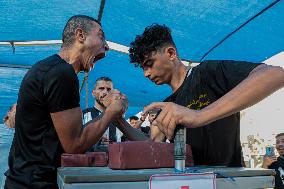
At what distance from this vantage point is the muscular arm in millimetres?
1569

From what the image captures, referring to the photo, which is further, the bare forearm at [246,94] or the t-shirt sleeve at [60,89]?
the t-shirt sleeve at [60,89]

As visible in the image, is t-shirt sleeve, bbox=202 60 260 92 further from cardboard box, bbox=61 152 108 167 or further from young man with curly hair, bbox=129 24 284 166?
cardboard box, bbox=61 152 108 167

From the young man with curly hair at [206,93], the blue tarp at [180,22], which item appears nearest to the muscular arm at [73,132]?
the young man with curly hair at [206,93]

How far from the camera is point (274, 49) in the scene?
4328 millimetres

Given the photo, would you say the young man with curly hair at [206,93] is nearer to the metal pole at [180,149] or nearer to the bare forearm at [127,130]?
the metal pole at [180,149]

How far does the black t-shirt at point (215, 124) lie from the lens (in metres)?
1.52

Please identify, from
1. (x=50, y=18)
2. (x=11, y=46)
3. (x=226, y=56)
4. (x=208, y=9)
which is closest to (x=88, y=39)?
(x=208, y=9)

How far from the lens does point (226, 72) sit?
4.99 ft

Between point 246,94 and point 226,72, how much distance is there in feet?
1.40

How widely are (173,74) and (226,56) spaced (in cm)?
277

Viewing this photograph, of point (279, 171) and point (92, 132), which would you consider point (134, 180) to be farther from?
point (279, 171)

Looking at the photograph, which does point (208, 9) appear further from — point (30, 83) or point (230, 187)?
point (230, 187)

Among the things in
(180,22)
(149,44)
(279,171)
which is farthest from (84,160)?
(279,171)

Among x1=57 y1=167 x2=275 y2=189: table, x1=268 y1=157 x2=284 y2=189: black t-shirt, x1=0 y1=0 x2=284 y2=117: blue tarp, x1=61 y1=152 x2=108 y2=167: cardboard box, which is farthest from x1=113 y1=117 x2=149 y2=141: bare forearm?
x1=268 y1=157 x2=284 y2=189: black t-shirt
